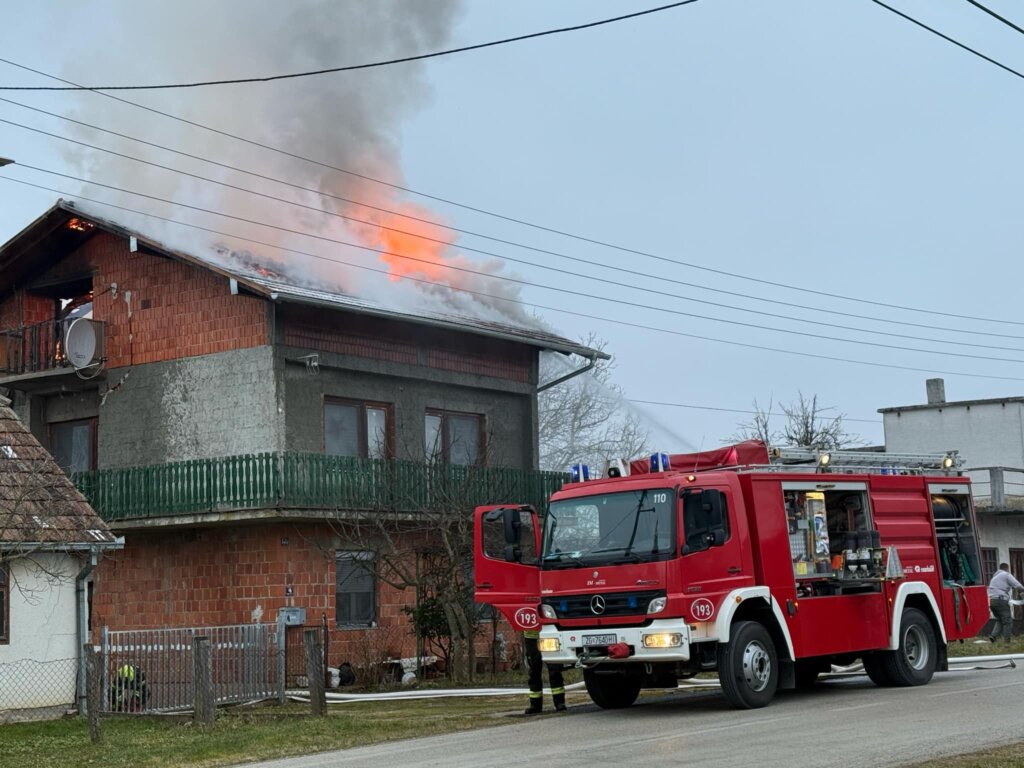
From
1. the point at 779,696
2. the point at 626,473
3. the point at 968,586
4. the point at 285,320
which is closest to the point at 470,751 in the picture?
the point at 626,473

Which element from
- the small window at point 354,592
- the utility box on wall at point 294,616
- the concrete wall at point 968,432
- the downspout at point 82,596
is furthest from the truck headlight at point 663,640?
the concrete wall at point 968,432

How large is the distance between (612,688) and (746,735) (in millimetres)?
4139

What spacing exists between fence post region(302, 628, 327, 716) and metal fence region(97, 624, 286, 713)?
2.46 metres

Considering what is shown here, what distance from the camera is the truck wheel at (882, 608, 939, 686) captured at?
57.0 ft

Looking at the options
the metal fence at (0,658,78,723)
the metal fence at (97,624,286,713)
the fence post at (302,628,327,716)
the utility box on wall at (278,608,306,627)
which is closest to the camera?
the fence post at (302,628,327,716)

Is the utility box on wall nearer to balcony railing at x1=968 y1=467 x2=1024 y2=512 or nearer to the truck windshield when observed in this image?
the truck windshield

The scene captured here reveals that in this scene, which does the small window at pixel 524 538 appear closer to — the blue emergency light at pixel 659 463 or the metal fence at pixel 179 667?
the blue emergency light at pixel 659 463

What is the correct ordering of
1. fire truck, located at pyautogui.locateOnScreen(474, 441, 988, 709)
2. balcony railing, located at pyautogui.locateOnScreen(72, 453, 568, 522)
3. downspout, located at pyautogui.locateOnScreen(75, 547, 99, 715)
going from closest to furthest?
1. fire truck, located at pyautogui.locateOnScreen(474, 441, 988, 709)
2. downspout, located at pyautogui.locateOnScreen(75, 547, 99, 715)
3. balcony railing, located at pyautogui.locateOnScreen(72, 453, 568, 522)

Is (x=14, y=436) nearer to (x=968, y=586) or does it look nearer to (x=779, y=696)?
(x=779, y=696)

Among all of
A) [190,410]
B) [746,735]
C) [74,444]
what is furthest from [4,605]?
[746,735]

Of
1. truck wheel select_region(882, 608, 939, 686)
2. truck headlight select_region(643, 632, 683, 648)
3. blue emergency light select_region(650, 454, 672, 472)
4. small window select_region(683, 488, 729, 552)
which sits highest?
blue emergency light select_region(650, 454, 672, 472)

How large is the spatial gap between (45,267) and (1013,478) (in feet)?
88.3

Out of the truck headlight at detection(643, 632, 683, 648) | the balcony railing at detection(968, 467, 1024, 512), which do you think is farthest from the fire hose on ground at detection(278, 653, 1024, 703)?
the balcony railing at detection(968, 467, 1024, 512)

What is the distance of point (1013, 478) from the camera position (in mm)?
40375
